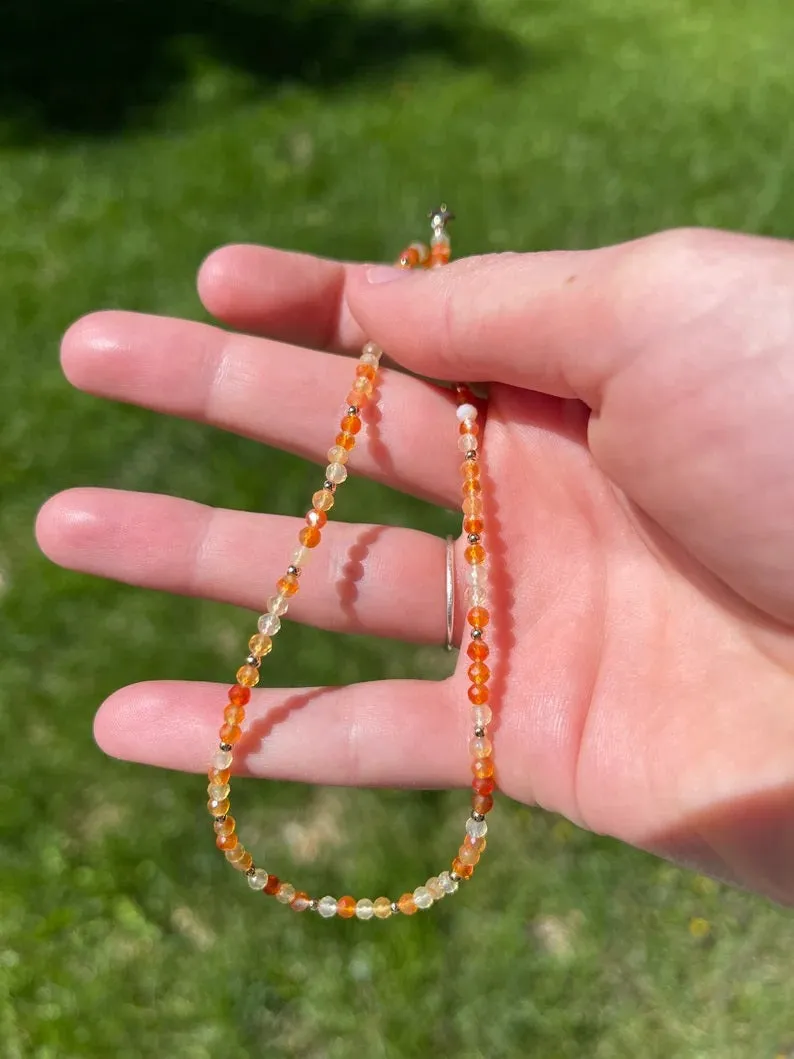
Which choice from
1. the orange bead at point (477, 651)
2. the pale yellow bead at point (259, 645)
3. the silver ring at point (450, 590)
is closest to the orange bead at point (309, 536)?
the pale yellow bead at point (259, 645)

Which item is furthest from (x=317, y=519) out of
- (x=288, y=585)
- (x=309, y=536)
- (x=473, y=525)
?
(x=473, y=525)

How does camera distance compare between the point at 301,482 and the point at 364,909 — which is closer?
the point at 364,909

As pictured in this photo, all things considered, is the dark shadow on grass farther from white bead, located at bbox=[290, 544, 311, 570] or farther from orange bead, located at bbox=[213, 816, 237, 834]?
orange bead, located at bbox=[213, 816, 237, 834]

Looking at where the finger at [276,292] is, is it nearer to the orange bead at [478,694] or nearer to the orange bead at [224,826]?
the orange bead at [478,694]

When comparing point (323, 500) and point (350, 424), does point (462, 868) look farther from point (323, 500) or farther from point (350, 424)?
point (350, 424)

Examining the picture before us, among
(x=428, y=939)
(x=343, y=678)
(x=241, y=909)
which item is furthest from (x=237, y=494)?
(x=428, y=939)

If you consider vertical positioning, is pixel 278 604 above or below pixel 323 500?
A: below

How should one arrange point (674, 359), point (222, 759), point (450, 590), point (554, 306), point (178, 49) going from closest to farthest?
1. point (674, 359)
2. point (554, 306)
3. point (222, 759)
4. point (450, 590)
5. point (178, 49)
